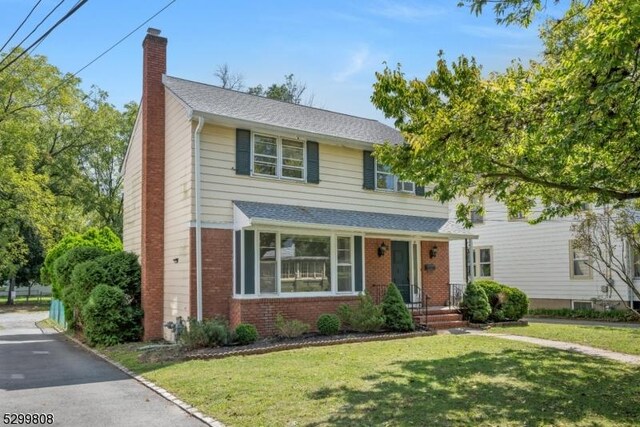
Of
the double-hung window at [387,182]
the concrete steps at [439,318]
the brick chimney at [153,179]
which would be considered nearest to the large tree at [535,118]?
the concrete steps at [439,318]

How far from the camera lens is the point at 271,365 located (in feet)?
32.3

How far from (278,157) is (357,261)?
380cm

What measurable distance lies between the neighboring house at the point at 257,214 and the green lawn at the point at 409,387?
2638mm

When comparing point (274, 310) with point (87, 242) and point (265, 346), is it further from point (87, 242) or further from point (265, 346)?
point (87, 242)

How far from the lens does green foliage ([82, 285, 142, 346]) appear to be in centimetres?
1341

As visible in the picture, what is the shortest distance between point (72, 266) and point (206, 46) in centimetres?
1040

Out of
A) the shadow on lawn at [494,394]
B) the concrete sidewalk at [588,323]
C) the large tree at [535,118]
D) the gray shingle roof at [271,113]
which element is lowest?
the concrete sidewalk at [588,323]

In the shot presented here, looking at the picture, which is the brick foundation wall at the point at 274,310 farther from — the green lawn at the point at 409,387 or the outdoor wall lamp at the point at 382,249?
the outdoor wall lamp at the point at 382,249

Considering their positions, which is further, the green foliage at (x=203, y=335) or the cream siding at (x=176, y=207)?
the cream siding at (x=176, y=207)

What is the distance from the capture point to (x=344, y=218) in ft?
49.6

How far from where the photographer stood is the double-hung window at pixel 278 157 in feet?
47.4

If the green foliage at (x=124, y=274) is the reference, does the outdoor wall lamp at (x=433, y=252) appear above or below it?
above

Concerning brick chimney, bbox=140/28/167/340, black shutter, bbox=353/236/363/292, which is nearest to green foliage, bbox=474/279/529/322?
black shutter, bbox=353/236/363/292

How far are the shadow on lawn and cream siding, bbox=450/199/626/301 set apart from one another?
1254 centimetres
